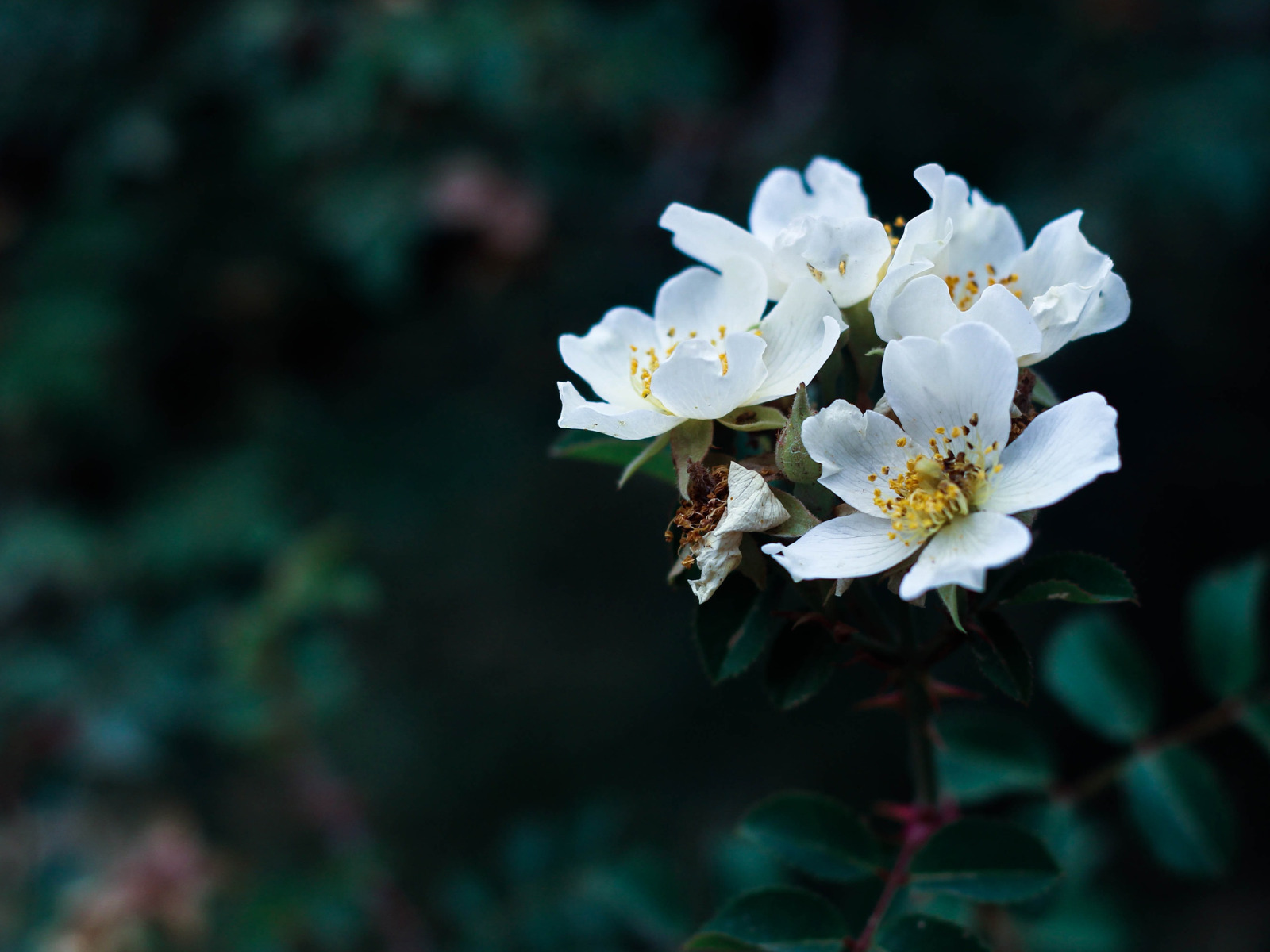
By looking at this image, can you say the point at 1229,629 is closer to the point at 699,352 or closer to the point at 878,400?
the point at 878,400

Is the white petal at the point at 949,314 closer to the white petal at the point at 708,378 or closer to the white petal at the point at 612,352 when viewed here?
the white petal at the point at 708,378

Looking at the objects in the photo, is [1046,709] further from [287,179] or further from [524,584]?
[287,179]

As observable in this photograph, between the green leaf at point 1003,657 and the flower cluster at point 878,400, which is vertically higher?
the flower cluster at point 878,400

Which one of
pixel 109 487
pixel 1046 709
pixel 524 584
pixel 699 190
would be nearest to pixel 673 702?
pixel 524 584

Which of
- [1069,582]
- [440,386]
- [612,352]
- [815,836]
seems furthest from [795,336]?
[440,386]

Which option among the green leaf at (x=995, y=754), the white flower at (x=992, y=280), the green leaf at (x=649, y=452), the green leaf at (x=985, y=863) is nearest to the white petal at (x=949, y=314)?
the white flower at (x=992, y=280)

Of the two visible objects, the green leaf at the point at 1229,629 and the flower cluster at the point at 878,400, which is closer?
the flower cluster at the point at 878,400

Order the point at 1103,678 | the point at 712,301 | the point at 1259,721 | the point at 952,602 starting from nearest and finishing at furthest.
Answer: the point at 952,602, the point at 712,301, the point at 1259,721, the point at 1103,678
